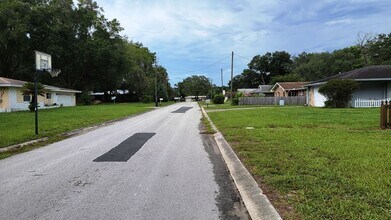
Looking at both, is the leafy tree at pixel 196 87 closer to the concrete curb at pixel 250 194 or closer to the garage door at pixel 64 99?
the garage door at pixel 64 99

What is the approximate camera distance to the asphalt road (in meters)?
4.47

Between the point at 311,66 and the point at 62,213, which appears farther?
the point at 311,66

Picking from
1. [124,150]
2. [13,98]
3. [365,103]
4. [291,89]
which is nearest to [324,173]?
[124,150]

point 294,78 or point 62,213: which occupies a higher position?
point 294,78

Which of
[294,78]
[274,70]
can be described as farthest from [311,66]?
[274,70]

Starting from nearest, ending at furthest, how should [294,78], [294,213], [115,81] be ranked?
[294,213]
[115,81]
[294,78]

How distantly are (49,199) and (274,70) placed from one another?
106 meters

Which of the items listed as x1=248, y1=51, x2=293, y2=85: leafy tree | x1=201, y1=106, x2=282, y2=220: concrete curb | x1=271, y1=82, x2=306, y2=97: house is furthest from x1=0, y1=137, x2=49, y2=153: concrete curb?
x1=248, y1=51, x2=293, y2=85: leafy tree

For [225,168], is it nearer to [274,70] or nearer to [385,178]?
[385,178]

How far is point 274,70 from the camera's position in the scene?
348 feet

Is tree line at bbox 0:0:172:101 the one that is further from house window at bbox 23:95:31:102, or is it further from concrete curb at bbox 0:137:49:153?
concrete curb at bbox 0:137:49:153

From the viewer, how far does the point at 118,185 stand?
5.77 m

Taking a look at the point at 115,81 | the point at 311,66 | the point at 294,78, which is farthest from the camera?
the point at 294,78

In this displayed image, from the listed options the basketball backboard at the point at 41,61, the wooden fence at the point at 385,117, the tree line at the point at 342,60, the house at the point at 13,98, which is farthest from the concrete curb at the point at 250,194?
the tree line at the point at 342,60
